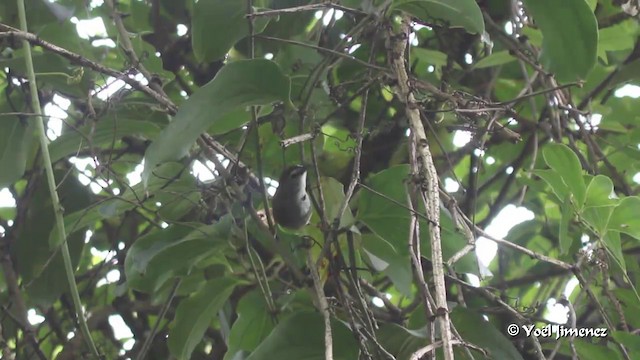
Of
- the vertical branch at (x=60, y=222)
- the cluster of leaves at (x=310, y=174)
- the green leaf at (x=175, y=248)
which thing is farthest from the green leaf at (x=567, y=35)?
the vertical branch at (x=60, y=222)

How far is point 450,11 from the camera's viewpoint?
2.42 ft

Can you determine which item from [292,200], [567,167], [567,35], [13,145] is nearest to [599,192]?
[567,167]

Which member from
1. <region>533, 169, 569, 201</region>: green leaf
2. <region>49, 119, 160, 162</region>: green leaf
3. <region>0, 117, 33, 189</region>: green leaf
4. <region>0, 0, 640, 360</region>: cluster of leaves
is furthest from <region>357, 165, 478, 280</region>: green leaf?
<region>0, 117, 33, 189</region>: green leaf

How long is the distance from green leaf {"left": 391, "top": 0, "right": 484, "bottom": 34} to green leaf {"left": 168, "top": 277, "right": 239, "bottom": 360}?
327 millimetres

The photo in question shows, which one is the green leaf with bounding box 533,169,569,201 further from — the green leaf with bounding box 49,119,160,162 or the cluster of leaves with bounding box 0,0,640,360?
the green leaf with bounding box 49,119,160,162

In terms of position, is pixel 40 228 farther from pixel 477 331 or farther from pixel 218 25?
pixel 477 331

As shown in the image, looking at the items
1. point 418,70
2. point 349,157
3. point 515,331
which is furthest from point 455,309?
point 418,70

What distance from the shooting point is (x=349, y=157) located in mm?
1112

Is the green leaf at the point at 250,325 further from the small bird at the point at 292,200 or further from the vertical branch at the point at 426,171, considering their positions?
the vertical branch at the point at 426,171

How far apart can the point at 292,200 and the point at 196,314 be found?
175 millimetres

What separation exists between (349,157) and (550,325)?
1.15 ft

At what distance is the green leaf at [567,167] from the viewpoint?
0.83 meters

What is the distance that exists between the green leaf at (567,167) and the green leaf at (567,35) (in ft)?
0.33

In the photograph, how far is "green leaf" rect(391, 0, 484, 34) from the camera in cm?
72
